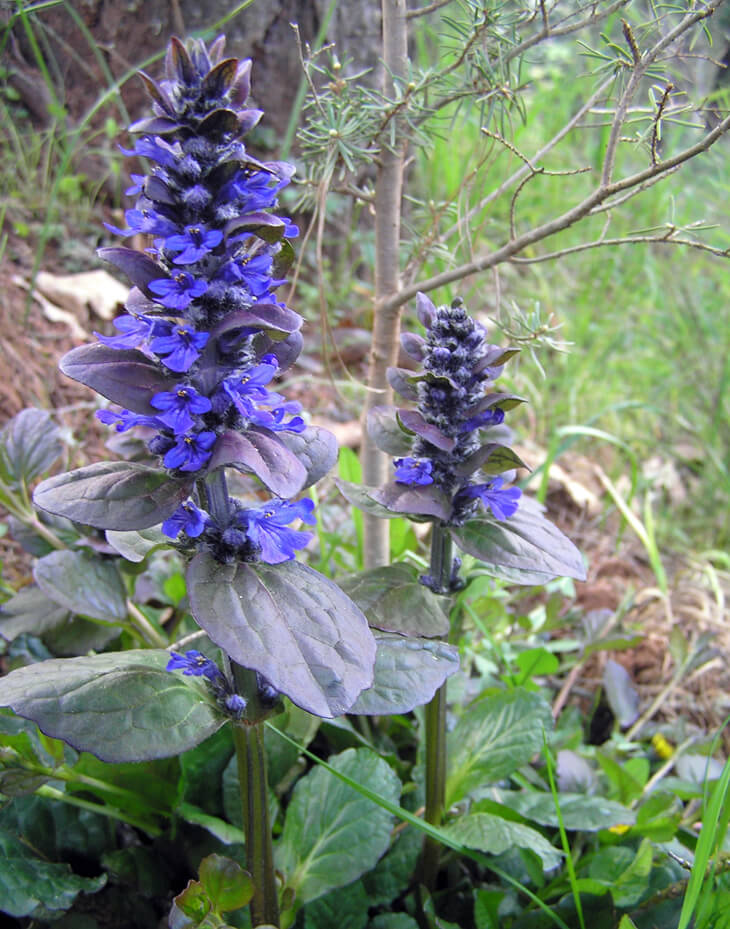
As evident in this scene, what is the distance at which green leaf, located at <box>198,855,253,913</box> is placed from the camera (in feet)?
3.95

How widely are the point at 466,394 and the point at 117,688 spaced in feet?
2.57

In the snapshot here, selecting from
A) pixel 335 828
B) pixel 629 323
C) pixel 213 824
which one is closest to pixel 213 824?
pixel 213 824

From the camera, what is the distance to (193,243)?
1.06m

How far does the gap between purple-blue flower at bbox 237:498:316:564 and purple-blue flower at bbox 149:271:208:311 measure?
346 millimetres

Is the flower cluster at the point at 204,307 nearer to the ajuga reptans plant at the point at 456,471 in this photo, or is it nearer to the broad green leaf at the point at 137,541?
the broad green leaf at the point at 137,541

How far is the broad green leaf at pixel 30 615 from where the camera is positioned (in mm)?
1714

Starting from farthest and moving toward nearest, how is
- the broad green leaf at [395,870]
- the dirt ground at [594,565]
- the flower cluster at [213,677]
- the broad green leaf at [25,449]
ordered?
1. the dirt ground at [594,565]
2. the broad green leaf at [25,449]
3. the broad green leaf at [395,870]
4. the flower cluster at [213,677]

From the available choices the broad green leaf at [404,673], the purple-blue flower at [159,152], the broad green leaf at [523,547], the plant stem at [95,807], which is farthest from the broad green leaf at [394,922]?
the purple-blue flower at [159,152]

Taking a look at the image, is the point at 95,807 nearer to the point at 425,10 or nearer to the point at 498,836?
the point at 498,836

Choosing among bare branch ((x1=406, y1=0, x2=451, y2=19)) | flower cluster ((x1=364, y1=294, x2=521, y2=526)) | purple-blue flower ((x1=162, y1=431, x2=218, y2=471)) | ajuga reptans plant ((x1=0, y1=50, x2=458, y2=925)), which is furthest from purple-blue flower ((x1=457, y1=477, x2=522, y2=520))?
bare branch ((x1=406, y1=0, x2=451, y2=19))

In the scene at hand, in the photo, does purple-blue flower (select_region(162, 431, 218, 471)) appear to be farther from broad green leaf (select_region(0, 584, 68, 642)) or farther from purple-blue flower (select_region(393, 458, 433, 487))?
broad green leaf (select_region(0, 584, 68, 642))

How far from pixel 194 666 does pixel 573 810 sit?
39.4 inches

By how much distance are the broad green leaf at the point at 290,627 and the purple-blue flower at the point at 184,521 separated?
2.2 inches

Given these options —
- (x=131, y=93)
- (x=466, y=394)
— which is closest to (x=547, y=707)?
(x=466, y=394)
